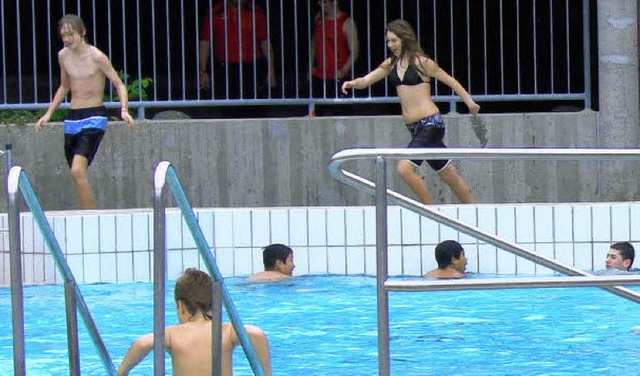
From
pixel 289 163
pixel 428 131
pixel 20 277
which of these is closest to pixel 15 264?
pixel 20 277

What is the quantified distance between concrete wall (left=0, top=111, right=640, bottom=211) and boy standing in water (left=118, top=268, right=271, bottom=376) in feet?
22.6

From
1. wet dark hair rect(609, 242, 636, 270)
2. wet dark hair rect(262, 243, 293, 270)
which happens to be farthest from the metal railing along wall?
wet dark hair rect(609, 242, 636, 270)

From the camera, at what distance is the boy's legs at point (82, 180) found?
10.8 m

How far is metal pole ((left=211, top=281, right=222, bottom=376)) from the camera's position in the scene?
4.88 meters

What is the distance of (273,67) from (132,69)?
124 centimetres

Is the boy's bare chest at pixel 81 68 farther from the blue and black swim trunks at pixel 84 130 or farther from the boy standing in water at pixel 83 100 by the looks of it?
the blue and black swim trunks at pixel 84 130

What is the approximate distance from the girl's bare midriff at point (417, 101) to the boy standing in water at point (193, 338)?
18.6ft

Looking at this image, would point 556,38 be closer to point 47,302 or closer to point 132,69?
point 132,69

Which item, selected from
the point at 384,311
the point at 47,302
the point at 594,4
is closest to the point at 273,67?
the point at 594,4

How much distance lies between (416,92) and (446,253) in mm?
1854

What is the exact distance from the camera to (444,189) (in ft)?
40.7

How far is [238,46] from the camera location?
12.8m

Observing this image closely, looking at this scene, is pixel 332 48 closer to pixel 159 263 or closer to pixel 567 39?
pixel 567 39

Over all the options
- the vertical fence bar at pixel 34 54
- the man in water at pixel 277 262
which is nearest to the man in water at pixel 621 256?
the man in water at pixel 277 262
